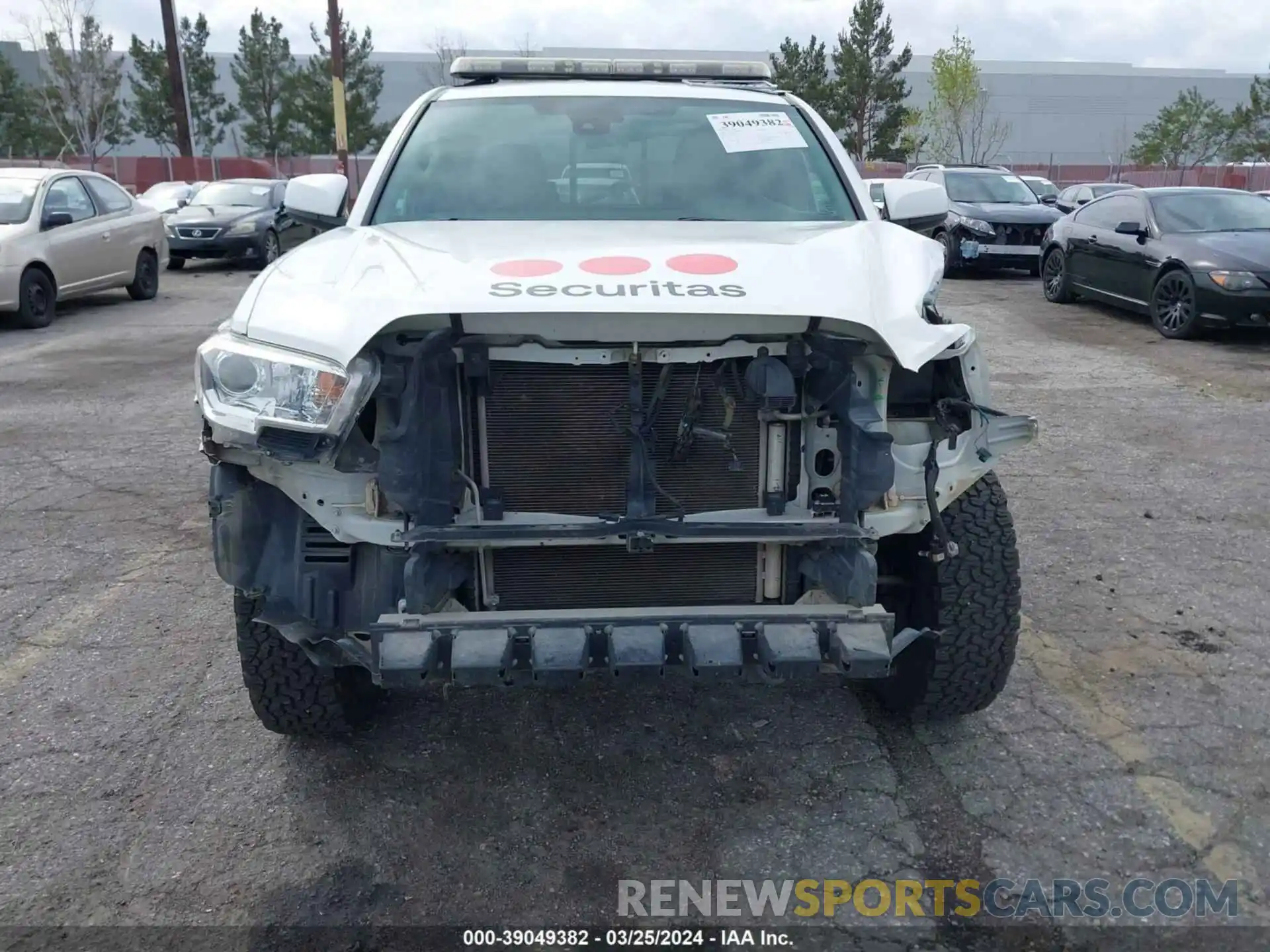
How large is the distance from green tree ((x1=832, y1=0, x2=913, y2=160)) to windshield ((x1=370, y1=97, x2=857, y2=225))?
39.9 meters

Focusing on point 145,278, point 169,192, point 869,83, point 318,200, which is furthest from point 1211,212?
point 869,83

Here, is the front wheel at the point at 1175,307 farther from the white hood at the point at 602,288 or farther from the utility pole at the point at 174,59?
the utility pole at the point at 174,59

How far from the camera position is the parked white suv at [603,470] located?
249cm

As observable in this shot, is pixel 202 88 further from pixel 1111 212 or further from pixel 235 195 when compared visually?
pixel 1111 212

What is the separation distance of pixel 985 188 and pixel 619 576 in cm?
1487

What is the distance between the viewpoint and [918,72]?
6481 centimetres

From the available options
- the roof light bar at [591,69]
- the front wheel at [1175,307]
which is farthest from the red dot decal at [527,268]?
the front wheel at [1175,307]

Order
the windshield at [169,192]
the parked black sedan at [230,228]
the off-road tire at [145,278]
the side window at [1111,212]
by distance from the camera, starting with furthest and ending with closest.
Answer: the windshield at [169,192], the parked black sedan at [230,228], the off-road tire at [145,278], the side window at [1111,212]

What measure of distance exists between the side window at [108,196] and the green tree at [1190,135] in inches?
1616

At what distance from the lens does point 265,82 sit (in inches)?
1845

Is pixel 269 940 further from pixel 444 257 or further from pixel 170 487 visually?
pixel 170 487

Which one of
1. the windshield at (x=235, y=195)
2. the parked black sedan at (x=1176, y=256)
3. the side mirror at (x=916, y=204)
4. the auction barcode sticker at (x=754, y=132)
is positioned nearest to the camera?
the auction barcode sticker at (x=754, y=132)

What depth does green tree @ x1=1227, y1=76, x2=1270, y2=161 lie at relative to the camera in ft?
133

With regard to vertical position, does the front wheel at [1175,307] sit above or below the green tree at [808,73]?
below
